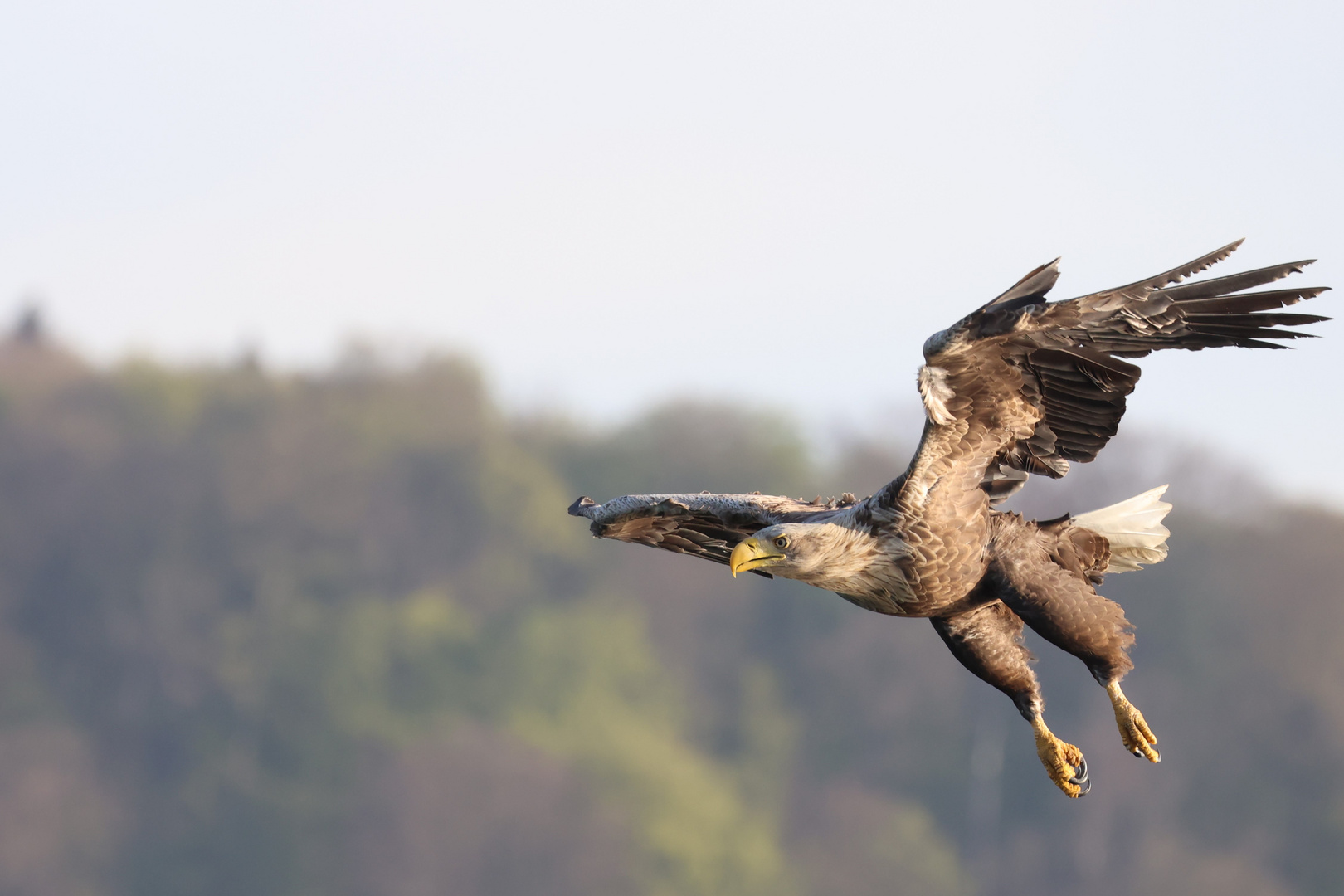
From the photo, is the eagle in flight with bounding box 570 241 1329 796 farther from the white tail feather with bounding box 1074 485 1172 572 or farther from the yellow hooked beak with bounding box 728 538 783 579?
the white tail feather with bounding box 1074 485 1172 572

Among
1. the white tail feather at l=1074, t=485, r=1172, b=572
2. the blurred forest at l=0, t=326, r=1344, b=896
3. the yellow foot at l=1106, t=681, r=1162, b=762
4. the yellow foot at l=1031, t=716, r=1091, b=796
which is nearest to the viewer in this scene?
the yellow foot at l=1106, t=681, r=1162, b=762

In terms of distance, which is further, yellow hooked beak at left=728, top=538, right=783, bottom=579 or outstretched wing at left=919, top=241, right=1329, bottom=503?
yellow hooked beak at left=728, top=538, right=783, bottom=579

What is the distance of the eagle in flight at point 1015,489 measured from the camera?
27.0ft

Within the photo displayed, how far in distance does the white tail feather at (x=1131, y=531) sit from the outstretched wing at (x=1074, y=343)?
2.59 ft

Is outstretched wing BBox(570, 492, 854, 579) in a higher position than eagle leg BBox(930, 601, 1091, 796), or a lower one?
higher

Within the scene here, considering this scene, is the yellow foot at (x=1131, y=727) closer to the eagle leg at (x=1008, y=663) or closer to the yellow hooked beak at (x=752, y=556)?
the eagle leg at (x=1008, y=663)

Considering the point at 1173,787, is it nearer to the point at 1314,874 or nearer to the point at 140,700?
the point at 1314,874

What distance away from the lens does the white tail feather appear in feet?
31.3

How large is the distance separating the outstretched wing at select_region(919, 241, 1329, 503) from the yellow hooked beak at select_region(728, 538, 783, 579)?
2.99 ft

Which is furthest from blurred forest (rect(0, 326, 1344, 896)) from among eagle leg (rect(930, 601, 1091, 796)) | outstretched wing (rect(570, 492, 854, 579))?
A: eagle leg (rect(930, 601, 1091, 796))

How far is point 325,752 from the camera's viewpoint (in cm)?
5634

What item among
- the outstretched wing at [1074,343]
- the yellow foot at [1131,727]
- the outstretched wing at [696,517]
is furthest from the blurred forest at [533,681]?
the outstretched wing at [1074,343]

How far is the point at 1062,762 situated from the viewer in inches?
354

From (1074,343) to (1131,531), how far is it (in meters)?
1.53
